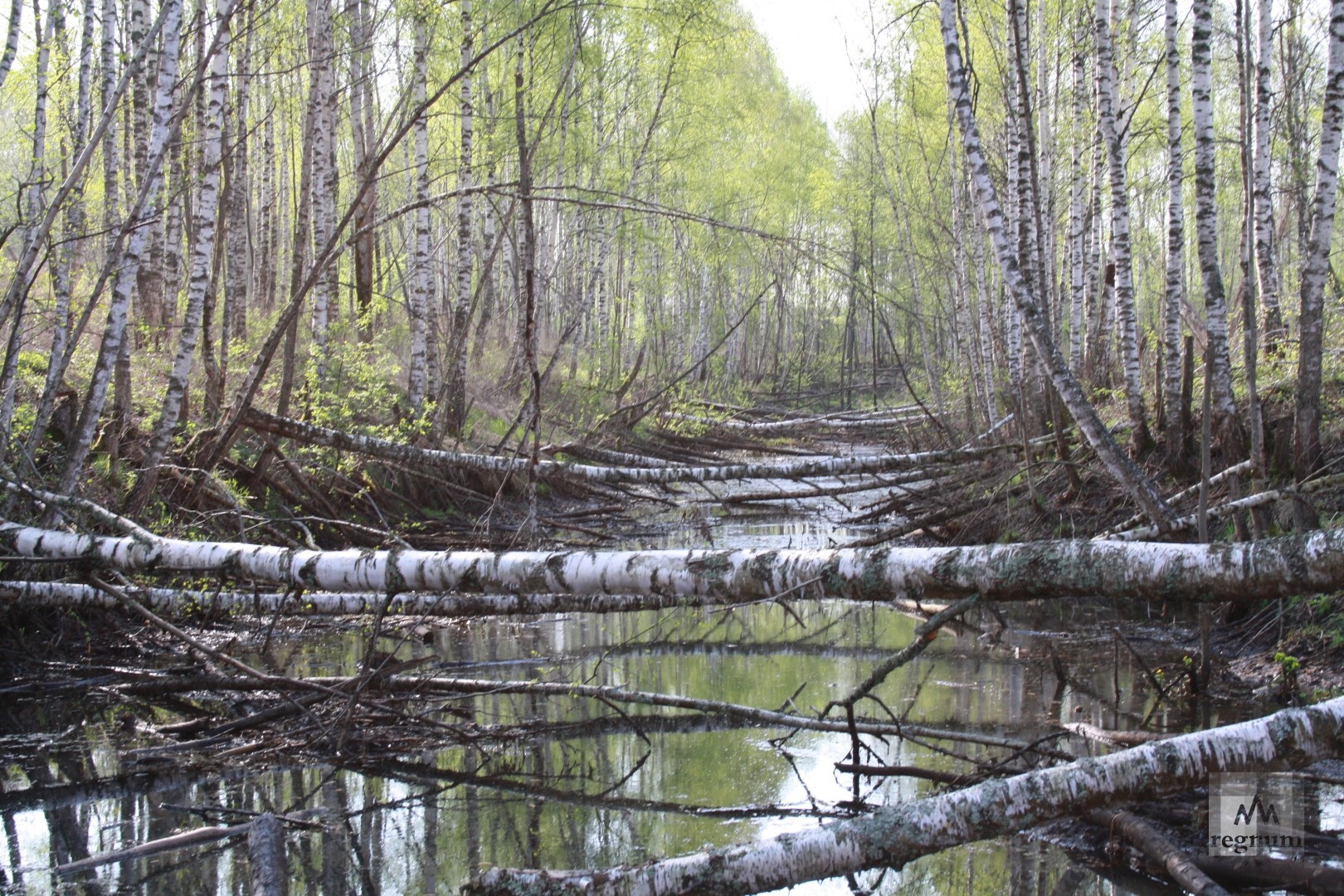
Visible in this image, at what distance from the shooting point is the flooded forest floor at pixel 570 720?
3.29 metres

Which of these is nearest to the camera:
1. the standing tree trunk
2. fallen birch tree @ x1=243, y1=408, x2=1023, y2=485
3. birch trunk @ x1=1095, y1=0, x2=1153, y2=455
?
fallen birch tree @ x1=243, y1=408, x2=1023, y2=485

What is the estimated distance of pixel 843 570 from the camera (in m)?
3.49

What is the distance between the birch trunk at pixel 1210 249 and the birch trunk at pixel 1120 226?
111 centimetres

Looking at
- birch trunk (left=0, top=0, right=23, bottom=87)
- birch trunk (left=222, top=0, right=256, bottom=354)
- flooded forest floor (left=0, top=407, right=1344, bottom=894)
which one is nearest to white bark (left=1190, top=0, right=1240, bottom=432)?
flooded forest floor (left=0, top=407, right=1344, bottom=894)

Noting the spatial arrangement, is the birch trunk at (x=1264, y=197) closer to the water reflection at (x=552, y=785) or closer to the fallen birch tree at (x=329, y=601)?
the water reflection at (x=552, y=785)

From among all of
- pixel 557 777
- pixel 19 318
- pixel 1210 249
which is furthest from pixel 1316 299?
pixel 19 318

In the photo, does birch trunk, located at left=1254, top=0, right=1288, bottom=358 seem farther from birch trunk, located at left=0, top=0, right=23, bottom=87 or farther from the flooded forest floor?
birch trunk, located at left=0, top=0, right=23, bottom=87

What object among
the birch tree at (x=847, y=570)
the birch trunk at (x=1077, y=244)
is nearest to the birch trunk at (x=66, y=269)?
the birch tree at (x=847, y=570)

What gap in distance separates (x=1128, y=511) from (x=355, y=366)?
6.81 metres

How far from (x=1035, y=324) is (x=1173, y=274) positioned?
361cm

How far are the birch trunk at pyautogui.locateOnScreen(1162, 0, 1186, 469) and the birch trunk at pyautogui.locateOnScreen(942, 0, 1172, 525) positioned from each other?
186 centimetres

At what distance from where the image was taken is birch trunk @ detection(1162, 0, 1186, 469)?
714cm

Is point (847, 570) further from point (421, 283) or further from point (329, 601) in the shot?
point (421, 283)

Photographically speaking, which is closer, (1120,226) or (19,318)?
(19,318)
